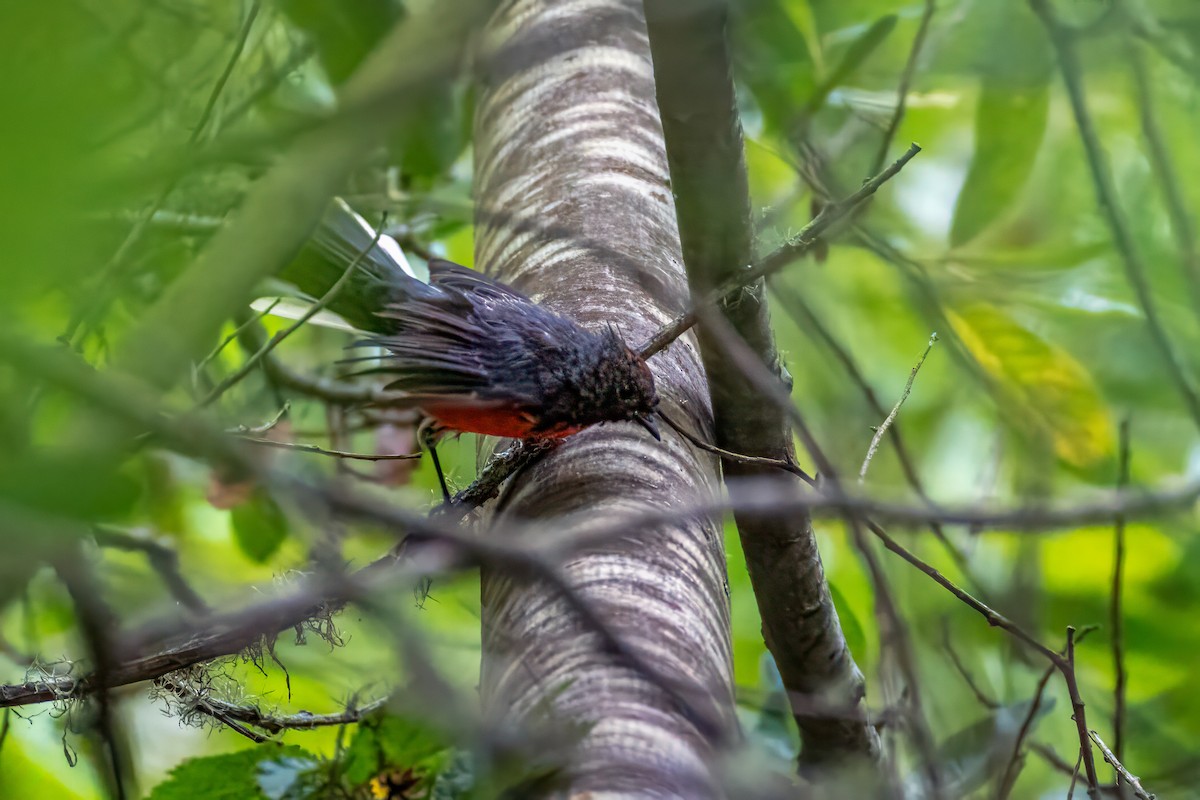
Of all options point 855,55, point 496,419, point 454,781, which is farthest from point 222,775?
point 855,55

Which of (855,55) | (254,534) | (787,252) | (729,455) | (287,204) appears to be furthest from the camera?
(254,534)

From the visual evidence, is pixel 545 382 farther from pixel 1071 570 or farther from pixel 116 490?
pixel 1071 570

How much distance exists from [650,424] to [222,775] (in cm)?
125

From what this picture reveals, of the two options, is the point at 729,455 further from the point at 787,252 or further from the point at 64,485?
the point at 64,485

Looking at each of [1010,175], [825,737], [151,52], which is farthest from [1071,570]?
[151,52]

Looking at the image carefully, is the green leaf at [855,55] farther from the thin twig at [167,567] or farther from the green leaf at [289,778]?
the green leaf at [289,778]

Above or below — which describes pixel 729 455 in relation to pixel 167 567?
above

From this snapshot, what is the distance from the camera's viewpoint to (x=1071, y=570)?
4496 mm


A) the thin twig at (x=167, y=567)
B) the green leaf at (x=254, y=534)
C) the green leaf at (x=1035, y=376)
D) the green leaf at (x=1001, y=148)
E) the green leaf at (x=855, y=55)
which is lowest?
the thin twig at (x=167, y=567)

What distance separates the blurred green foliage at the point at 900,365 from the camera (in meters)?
2.73

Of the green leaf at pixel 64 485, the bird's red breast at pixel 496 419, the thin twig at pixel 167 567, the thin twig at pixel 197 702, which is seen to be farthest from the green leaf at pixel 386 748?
the green leaf at pixel 64 485

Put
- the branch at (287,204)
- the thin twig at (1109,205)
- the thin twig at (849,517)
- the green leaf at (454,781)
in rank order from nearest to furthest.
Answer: the branch at (287,204) < the thin twig at (849,517) < the green leaf at (454,781) < the thin twig at (1109,205)

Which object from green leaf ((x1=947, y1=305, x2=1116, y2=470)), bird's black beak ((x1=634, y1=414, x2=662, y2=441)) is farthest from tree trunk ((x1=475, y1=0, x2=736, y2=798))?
green leaf ((x1=947, y1=305, x2=1116, y2=470))

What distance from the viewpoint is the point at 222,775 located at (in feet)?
8.37
